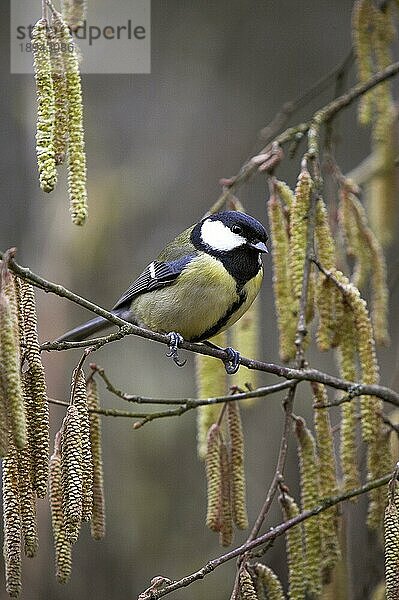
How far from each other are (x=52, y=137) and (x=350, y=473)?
35.3 inches

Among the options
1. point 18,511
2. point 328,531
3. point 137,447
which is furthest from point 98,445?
point 137,447

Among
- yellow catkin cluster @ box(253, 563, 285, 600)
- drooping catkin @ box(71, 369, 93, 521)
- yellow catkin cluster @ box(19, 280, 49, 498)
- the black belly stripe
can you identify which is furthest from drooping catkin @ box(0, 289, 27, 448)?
the black belly stripe

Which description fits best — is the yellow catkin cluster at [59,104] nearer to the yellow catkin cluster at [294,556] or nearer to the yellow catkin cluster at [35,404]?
the yellow catkin cluster at [35,404]

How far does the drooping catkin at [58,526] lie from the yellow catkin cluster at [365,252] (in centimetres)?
90

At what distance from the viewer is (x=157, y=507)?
3832mm

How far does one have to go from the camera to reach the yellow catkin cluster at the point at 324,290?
70.3 inches

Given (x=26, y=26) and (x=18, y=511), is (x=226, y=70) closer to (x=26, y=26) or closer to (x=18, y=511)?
(x=26, y=26)

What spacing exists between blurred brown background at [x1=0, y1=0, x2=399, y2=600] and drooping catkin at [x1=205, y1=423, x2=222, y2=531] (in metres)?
0.70

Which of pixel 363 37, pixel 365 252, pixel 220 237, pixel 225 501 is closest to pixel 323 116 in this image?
pixel 363 37

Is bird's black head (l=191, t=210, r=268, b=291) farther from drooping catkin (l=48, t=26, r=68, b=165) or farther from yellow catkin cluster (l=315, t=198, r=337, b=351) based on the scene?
drooping catkin (l=48, t=26, r=68, b=165)

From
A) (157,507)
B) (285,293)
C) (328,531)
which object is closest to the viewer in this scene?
(328,531)

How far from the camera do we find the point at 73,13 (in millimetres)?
1678

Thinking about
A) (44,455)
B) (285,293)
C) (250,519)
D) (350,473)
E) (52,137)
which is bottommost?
(250,519)

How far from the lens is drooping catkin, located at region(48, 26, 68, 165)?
4.68ft
